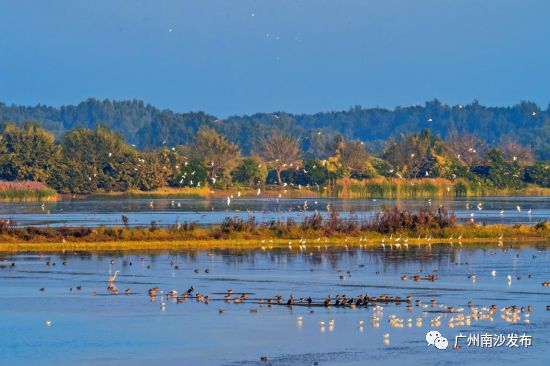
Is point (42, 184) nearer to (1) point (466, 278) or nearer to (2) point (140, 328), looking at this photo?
(1) point (466, 278)

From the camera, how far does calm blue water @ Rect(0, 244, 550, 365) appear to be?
78.8ft

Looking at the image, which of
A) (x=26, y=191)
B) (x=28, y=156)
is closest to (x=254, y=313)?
(x=26, y=191)

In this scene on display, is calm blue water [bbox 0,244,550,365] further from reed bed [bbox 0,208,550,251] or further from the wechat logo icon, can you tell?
reed bed [bbox 0,208,550,251]

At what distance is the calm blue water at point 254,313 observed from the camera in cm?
2402

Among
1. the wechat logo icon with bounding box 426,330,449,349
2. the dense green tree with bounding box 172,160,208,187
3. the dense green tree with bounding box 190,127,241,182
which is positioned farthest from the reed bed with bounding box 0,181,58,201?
the wechat logo icon with bounding box 426,330,449,349

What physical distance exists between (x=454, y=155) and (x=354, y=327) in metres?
113

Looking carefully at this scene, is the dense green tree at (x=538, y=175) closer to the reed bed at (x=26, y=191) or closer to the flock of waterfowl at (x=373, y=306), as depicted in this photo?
the reed bed at (x=26, y=191)

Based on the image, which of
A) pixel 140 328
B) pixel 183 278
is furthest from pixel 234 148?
pixel 140 328

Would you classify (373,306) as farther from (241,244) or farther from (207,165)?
(207,165)

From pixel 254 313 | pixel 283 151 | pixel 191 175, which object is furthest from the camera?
pixel 283 151

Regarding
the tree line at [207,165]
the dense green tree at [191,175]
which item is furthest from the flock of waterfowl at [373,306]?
the dense green tree at [191,175]

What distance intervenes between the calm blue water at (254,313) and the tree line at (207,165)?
213ft

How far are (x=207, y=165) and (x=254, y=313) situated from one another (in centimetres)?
9394

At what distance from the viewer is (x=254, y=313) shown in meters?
29.4
